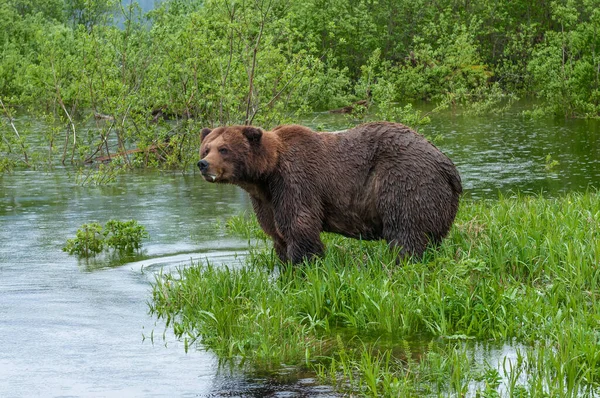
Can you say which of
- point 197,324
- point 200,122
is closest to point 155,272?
point 197,324

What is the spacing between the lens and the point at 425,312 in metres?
6.96

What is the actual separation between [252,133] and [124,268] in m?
2.50

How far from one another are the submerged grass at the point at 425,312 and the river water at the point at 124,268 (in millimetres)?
330

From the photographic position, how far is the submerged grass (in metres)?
5.74

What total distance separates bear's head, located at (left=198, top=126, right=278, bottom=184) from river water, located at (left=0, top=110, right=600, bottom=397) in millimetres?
1324

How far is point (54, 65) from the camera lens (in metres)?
19.7

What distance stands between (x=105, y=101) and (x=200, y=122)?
200cm

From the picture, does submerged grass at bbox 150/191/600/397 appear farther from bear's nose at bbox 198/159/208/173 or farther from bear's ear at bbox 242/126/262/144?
bear's ear at bbox 242/126/262/144

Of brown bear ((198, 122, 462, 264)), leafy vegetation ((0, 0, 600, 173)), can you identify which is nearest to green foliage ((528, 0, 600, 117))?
leafy vegetation ((0, 0, 600, 173))

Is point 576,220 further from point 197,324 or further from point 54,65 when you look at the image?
point 54,65

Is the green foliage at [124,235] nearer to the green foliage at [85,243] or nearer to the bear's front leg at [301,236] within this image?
the green foliage at [85,243]

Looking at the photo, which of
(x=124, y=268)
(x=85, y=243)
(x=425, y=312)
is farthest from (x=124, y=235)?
(x=425, y=312)

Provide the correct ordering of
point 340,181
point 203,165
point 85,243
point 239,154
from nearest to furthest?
point 203,165
point 239,154
point 340,181
point 85,243

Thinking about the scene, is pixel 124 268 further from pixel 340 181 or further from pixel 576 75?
pixel 576 75
